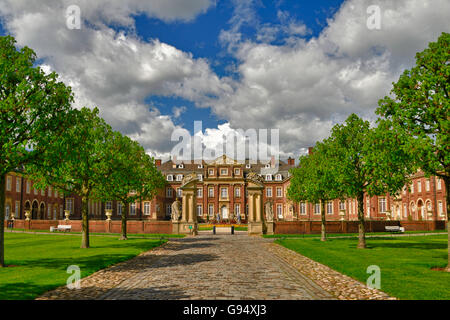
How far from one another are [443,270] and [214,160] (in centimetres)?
6427

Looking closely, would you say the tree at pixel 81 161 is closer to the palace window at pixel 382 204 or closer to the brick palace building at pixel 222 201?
the brick palace building at pixel 222 201

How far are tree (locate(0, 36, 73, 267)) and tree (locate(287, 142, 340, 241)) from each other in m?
16.7

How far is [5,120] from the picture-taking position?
1482 centimetres

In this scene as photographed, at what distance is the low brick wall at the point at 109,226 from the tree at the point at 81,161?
520 inches

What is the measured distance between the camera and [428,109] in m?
14.4

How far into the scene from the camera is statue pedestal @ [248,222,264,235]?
1501 inches

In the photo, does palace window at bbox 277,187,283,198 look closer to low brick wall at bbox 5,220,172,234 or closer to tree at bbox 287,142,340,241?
tree at bbox 287,142,340,241

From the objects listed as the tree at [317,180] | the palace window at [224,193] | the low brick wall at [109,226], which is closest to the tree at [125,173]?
the low brick wall at [109,226]


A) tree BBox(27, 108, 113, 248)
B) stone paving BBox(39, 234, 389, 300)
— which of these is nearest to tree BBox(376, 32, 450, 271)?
stone paving BBox(39, 234, 389, 300)

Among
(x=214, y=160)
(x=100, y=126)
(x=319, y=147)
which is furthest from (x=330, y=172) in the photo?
(x=214, y=160)

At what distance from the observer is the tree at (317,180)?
2608 centimetres

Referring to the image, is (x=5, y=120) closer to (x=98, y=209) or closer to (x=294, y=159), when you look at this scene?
(x=98, y=209)

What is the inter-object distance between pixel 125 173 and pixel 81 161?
678cm

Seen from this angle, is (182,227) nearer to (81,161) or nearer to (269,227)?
(269,227)
